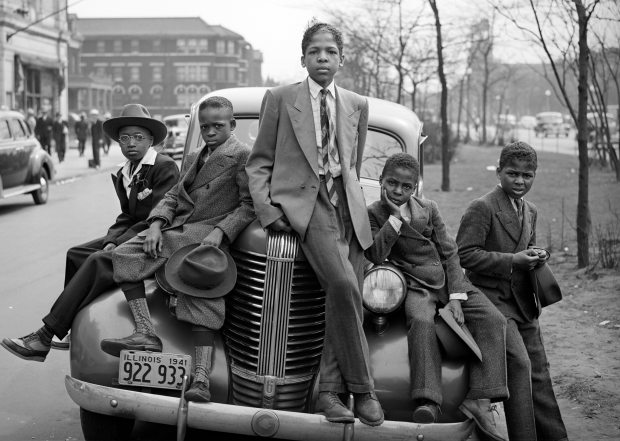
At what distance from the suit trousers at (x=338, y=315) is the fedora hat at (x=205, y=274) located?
0.41 m

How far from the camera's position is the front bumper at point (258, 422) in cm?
399

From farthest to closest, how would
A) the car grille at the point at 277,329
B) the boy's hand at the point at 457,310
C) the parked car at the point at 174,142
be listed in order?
the parked car at the point at 174,142 → the boy's hand at the point at 457,310 → the car grille at the point at 277,329

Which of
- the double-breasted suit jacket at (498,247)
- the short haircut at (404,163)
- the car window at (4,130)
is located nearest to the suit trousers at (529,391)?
the double-breasted suit jacket at (498,247)

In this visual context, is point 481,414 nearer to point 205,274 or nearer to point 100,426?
point 205,274

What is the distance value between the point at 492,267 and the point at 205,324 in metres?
1.64

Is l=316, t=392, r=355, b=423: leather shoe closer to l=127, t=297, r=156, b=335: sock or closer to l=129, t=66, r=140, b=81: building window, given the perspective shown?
l=127, t=297, r=156, b=335: sock

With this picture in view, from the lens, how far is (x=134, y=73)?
364 ft

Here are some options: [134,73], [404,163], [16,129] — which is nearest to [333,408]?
[404,163]

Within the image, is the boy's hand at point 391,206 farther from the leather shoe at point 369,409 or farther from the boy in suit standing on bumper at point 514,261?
the leather shoe at point 369,409

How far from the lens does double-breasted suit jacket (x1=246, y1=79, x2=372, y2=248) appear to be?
432cm

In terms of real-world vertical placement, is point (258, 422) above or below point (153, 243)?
below

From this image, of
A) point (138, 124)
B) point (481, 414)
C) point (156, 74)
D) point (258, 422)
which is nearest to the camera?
point (258, 422)

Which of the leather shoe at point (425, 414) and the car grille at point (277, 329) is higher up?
the car grille at point (277, 329)

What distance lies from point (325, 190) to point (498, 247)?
1.18m
